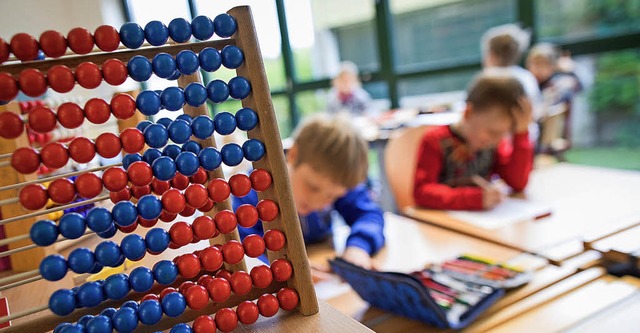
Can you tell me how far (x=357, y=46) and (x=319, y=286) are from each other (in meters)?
5.65

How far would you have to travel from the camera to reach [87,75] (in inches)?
25.8

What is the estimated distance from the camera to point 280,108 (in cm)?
686

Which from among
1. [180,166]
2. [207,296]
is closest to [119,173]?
[180,166]

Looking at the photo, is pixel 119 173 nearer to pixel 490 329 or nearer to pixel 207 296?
pixel 207 296

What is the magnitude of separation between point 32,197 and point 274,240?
12.6 inches

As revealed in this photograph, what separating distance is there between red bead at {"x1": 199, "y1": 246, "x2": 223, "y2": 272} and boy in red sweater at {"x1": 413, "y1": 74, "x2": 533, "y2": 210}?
4.60ft

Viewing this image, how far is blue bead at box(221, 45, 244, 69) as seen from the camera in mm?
719

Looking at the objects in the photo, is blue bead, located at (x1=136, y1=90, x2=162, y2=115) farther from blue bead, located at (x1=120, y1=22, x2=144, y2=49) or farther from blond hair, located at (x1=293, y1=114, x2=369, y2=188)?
blond hair, located at (x1=293, y1=114, x2=369, y2=188)

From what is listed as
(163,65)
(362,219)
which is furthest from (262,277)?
(362,219)

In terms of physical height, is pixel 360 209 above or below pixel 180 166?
below

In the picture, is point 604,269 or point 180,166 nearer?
point 180,166

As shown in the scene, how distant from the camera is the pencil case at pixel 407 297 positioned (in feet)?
3.40

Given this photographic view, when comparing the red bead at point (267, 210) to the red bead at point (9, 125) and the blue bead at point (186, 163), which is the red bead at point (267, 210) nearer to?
the blue bead at point (186, 163)

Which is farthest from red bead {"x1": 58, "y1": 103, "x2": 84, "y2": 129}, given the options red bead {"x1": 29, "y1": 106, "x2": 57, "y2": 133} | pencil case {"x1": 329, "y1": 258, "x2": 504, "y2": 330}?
pencil case {"x1": 329, "y1": 258, "x2": 504, "y2": 330}
